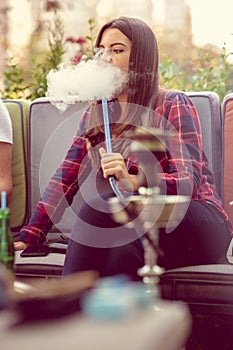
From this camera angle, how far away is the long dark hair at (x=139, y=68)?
262 cm

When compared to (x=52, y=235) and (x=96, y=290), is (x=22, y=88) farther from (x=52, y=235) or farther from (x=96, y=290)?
(x=96, y=290)

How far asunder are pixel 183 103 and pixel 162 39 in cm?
495

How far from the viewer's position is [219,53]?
3859 mm

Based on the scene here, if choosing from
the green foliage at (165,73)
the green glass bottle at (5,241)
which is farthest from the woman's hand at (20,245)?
the green foliage at (165,73)

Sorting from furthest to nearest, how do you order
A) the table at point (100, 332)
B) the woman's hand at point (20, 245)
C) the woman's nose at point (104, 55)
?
the woman's hand at point (20, 245) → the woman's nose at point (104, 55) → the table at point (100, 332)

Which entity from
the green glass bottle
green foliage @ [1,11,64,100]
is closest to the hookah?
the green glass bottle

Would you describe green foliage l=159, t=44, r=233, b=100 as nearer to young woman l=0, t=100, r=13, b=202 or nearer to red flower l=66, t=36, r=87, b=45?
red flower l=66, t=36, r=87, b=45

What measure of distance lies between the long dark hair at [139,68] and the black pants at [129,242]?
38 centimetres

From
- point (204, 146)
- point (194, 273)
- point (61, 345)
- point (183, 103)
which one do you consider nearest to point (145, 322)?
point (61, 345)

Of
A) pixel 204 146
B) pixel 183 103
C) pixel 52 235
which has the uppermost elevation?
pixel 183 103

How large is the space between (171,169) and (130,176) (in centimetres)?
21

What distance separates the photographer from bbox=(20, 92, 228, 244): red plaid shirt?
2.39m

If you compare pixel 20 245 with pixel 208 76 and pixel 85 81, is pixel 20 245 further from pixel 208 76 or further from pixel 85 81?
pixel 208 76

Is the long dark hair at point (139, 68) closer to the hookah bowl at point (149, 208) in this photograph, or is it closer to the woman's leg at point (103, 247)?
the hookah bowl at point (149, 208)
